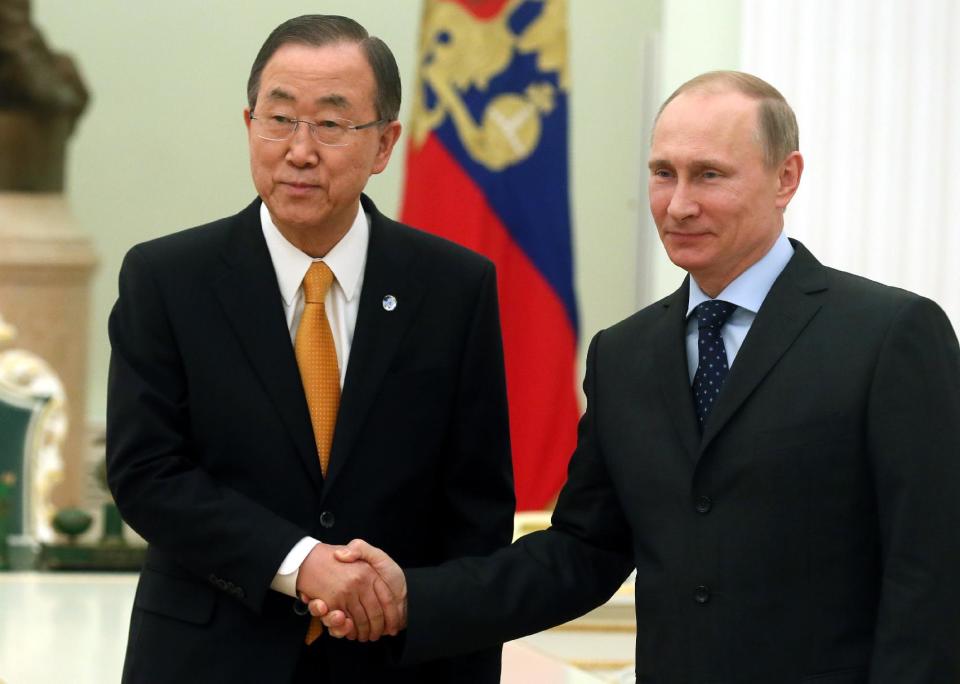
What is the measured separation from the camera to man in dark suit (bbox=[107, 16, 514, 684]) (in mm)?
2410

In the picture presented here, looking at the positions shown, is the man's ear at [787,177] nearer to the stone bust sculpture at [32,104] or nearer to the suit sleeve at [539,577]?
the suit sleeve at [539,577]

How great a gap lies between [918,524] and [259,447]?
3.25ft

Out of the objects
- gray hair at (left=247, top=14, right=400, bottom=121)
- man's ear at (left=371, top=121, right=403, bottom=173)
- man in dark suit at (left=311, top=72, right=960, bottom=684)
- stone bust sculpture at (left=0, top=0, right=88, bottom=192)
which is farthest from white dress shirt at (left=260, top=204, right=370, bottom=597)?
stone bust sculpture at (left=0, top=0, right=88, bottom=192)

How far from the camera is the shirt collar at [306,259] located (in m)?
2.53

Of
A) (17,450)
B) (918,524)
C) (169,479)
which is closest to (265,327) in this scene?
(169,479)

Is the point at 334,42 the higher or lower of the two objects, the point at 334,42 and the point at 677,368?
the higher

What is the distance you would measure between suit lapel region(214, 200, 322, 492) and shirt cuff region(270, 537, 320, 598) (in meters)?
0.09

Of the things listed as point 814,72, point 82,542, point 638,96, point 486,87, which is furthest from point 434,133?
point 82,542

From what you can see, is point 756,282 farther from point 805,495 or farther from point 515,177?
point 515,177

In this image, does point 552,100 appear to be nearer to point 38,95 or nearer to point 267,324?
point 38,95

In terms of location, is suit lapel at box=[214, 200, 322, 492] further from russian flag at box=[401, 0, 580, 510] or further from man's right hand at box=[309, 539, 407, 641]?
russian flag at box=[401, 0, 580, 510]

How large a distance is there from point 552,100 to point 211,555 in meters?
6.20

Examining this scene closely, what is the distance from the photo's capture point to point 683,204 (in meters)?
2.30

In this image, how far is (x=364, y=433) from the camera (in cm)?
247
